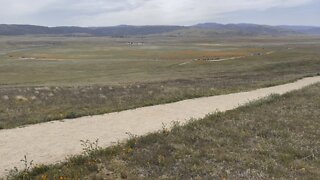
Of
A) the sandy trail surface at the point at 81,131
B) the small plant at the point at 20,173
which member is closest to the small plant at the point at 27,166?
the small plant at the point at 20,173

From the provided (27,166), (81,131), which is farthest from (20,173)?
(81,131)

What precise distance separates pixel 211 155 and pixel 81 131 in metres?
7.40

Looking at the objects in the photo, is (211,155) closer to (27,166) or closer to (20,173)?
(27,166)

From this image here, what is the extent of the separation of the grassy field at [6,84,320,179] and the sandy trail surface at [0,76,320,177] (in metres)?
1.27

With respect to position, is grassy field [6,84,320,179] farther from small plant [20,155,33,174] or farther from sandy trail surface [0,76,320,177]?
sandy trail surface [0,76,320,177]

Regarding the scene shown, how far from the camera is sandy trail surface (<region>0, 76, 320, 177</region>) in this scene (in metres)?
16.1

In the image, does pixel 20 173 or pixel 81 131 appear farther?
pixel 81 131

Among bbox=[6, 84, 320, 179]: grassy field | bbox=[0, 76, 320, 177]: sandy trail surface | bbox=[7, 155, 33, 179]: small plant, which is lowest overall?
bbox=[0, 76, 320, 177]: sandy trail surface

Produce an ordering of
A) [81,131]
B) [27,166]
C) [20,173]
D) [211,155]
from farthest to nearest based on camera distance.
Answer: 1. [81,131]
2. [211,155]
3. [27,166]
4. [20,173]

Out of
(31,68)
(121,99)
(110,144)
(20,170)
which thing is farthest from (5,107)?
(31,68)

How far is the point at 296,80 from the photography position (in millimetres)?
46125

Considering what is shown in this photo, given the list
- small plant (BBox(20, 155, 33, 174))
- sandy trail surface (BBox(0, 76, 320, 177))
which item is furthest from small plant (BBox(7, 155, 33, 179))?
sandy trail surface (BBox(0, 76, 320, 177))

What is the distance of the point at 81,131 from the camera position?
20.6 m

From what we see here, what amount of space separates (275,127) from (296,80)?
90.2 feet
